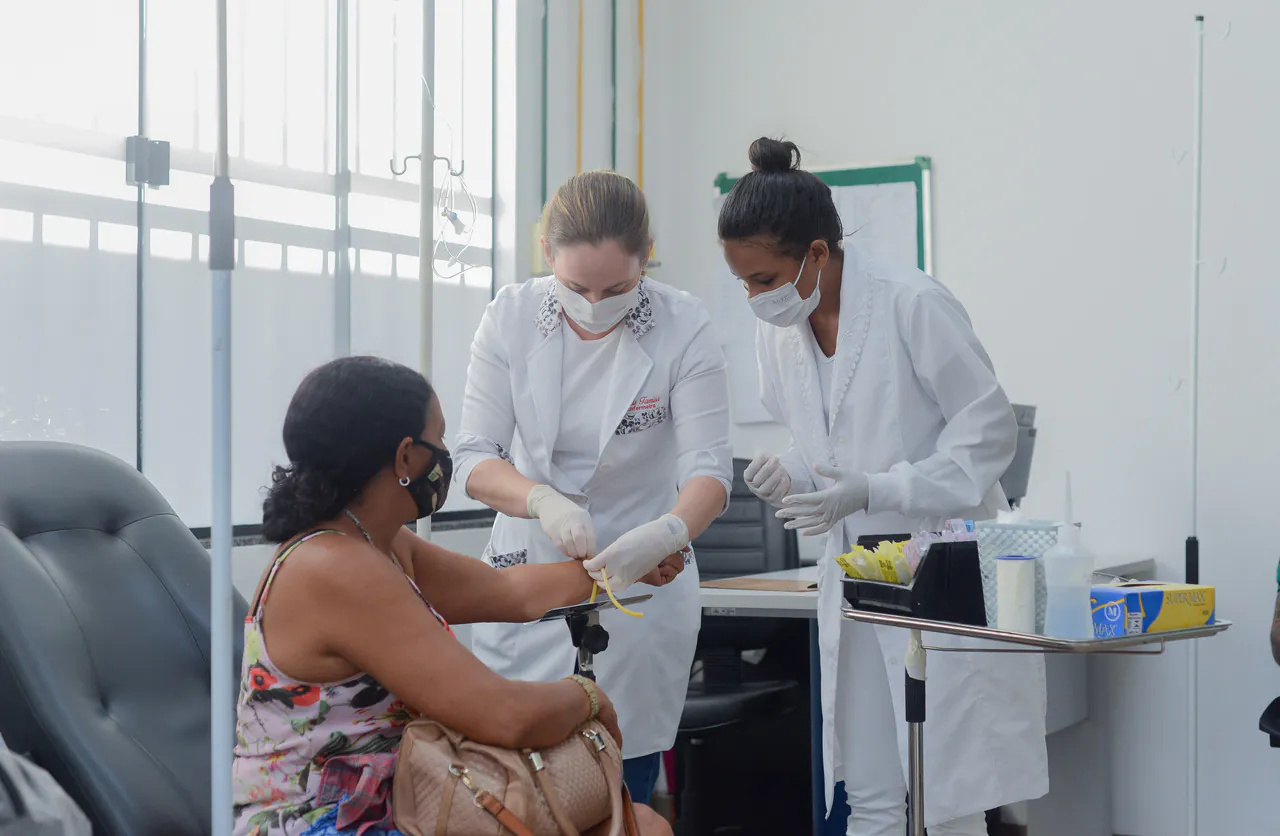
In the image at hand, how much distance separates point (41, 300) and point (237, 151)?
61 cm

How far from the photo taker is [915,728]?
1.59 metres

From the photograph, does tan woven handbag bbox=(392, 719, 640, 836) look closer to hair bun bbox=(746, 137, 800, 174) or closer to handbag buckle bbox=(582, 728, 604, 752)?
handbag buckle bbox=(582, 728, 604, 752)

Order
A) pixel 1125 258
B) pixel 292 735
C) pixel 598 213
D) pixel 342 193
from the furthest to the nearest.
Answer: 1. pixel 1125 258
2. pixel 342 193
3. pixel 598 213
4. pixel 292 735

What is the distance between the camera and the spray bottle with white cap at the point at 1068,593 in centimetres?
143

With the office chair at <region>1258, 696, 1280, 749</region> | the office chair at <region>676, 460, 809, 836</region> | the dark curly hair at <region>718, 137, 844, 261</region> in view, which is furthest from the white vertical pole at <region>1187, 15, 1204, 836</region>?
the dark curly hair at <region>718, 137, 844, 261</region>

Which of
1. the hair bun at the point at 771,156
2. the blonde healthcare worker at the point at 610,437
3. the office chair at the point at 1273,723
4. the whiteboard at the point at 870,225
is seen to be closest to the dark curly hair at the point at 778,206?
the hair bun at the point at 771,156

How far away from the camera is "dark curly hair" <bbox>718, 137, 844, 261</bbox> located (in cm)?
176

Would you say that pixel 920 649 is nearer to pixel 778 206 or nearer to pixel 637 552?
pixel 637 552

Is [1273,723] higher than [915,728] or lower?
lower

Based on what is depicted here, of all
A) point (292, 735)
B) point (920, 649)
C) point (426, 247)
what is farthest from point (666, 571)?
point (426, 247)

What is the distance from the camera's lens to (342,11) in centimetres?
296

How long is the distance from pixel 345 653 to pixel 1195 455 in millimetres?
2530

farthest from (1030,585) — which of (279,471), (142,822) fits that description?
(142,822)

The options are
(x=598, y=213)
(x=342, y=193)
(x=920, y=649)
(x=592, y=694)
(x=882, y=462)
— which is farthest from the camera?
(x=342, y=193)
